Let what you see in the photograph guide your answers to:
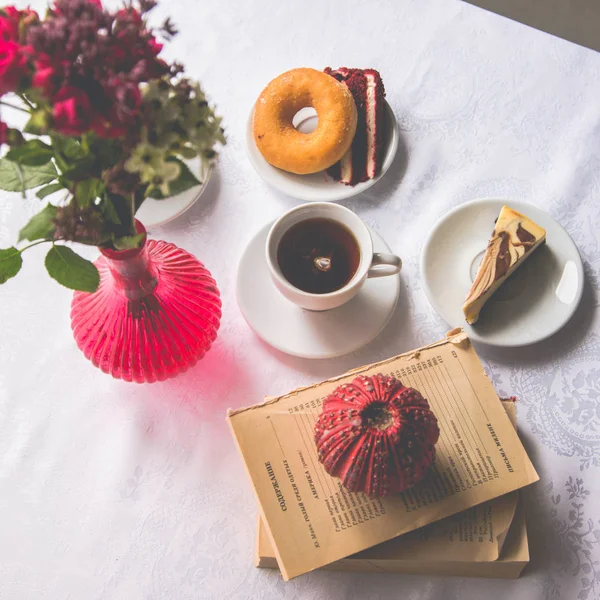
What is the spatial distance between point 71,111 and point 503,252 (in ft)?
2.32

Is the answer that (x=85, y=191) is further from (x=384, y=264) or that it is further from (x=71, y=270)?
(x=384, y=264)

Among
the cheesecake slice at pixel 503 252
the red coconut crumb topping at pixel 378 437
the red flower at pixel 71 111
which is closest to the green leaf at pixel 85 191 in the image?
the red flower at pixel 71 111

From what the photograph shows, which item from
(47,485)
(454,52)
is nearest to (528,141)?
(454,52)

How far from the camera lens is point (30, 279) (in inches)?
39.4

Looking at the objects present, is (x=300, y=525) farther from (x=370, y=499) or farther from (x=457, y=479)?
(x=457, y=479)

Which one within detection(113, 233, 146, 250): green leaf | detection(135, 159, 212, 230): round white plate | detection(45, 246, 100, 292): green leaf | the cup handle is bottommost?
the cup handle

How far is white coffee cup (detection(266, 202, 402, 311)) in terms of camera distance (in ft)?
2.84

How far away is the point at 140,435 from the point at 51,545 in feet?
0.62

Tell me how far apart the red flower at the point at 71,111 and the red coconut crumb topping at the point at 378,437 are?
44 centimetres

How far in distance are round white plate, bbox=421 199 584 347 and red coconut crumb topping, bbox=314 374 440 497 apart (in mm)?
252

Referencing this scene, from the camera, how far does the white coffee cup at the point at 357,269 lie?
2.84ft

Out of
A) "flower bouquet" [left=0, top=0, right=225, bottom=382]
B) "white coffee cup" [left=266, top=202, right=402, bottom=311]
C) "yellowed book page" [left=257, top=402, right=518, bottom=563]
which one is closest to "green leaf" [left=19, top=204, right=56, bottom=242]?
"flower bouquet" [left=0, top=0, right=225, bottom=382]

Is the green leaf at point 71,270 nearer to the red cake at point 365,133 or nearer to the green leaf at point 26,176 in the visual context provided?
the green leaf at point 26,176

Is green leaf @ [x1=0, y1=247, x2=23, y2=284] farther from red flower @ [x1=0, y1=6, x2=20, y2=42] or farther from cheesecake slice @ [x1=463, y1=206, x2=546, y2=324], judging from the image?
cheesecake slice @ [x1=463, y1=206, x2=546, y2=324]
